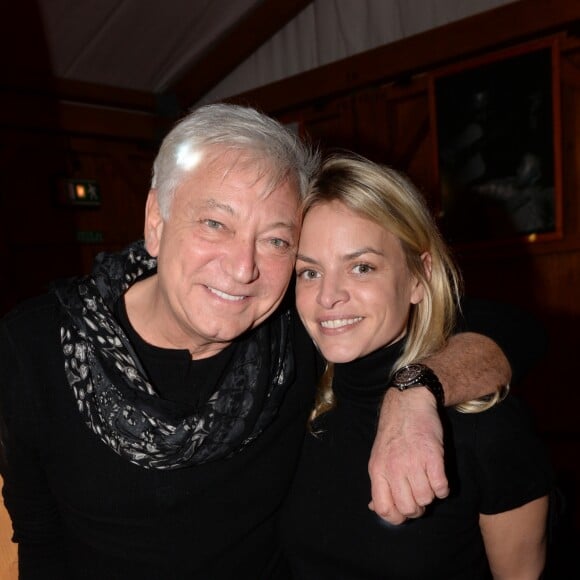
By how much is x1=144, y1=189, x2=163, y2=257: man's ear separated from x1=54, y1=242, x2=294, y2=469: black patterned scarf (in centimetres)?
19

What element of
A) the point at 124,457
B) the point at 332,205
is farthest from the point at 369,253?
the point at 124,457

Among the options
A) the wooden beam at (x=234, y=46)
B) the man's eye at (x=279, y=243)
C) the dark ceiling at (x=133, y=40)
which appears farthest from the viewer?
the wooden beam at (x=234, y=46)

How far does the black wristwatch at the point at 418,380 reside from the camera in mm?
1377

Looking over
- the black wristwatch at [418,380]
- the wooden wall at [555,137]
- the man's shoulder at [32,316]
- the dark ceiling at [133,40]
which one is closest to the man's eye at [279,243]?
the black wristwatch at [418,380]

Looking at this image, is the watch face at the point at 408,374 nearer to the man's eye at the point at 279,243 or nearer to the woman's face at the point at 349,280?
the woman's face at the point at 349,280

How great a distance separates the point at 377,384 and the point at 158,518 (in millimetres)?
683

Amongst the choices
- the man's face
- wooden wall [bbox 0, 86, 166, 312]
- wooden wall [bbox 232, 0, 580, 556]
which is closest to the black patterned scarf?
the man's face

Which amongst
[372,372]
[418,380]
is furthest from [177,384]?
[418,380]

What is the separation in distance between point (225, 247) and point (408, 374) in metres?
0.54

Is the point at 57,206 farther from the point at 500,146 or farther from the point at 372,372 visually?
the point at 372,372

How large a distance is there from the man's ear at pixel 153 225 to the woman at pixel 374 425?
39cm

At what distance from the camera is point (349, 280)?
4.99 ft

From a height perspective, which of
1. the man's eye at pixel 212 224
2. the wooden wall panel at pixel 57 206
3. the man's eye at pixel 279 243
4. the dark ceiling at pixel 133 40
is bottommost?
the man's eye at pixel 279 243

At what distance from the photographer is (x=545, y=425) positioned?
404 cm
